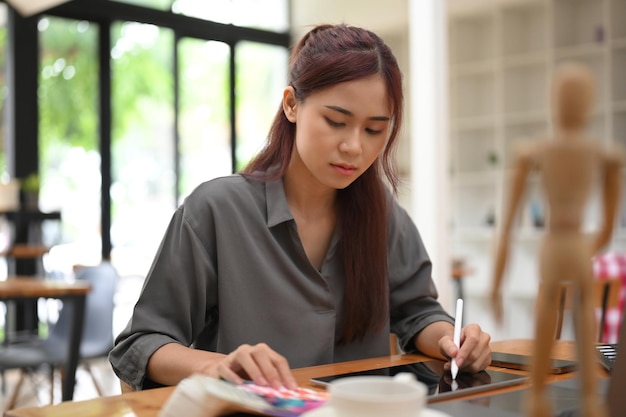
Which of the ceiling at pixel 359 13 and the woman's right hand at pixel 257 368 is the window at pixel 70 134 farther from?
the woman's right hand at pixel 257 368

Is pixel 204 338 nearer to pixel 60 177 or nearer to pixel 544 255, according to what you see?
pixel 544 255

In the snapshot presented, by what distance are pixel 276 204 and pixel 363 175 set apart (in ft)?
0.78

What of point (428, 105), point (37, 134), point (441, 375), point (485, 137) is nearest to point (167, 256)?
point (441, 375)

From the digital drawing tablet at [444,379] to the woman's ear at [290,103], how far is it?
1.79ft

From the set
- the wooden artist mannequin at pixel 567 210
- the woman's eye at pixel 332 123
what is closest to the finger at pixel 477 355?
the woman's eye at pixel 332 123

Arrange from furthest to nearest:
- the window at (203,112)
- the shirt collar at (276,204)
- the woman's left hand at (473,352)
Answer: the window at (203,112), the shirt collar at (276,204), the woman's left hand at (473,352)

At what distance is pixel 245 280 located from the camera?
4.79ft

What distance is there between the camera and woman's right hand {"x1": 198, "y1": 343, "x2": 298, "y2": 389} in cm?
96

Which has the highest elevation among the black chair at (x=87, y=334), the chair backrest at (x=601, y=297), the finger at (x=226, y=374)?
the finger at (x=226, y=374)

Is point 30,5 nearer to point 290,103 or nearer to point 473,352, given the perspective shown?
point 290,103

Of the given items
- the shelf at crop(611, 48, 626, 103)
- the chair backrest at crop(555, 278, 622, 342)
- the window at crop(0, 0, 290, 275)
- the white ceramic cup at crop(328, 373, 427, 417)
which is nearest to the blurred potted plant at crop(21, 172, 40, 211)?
the window at crop(0, 0, 290, 275)

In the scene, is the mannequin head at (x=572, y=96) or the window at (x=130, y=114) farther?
the window at (x=130, y=114)

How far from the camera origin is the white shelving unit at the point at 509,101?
597 cm

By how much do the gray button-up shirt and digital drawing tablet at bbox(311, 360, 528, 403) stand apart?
271 mm
